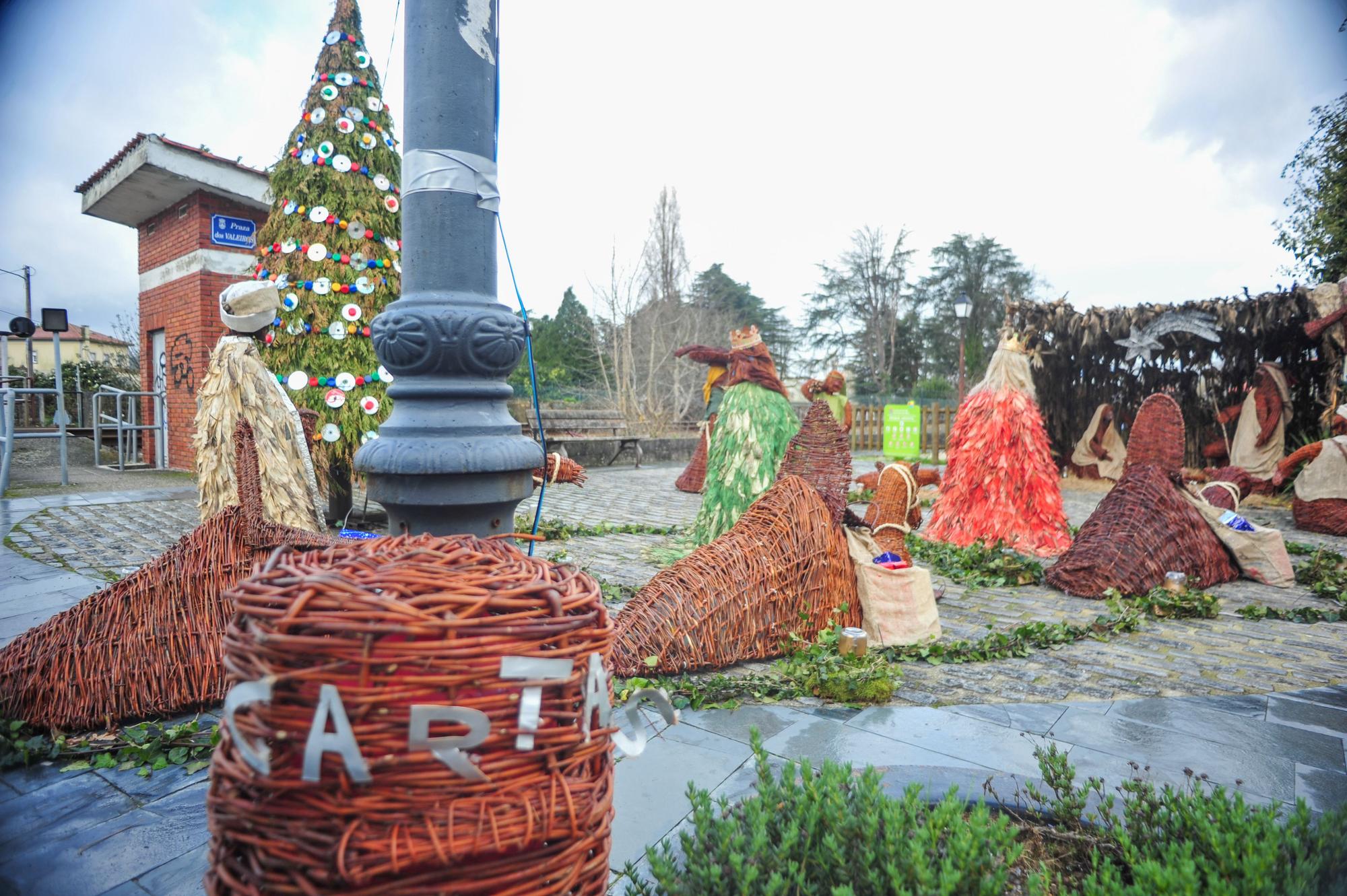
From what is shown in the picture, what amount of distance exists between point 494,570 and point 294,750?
36cm

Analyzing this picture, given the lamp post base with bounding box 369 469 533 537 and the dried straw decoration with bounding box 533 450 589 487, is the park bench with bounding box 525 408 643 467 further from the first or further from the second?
the lamp post base with bounding box 369 469 533 537

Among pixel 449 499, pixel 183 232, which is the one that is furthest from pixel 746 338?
pixel 183 232

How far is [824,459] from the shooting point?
383 centimetres

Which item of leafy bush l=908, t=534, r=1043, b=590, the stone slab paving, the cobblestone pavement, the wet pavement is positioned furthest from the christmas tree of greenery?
leafy bush l=908, t=534, r=1043, b=590

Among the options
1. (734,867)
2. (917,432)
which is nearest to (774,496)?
(734,867)

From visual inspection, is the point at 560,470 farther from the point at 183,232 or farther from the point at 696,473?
the point at 183,232

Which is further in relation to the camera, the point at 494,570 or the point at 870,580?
the point at 870,580

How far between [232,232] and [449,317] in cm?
1198

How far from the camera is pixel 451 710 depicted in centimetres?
94

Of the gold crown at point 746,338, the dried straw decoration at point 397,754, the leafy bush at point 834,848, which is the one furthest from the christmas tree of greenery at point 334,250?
the dried straw decoration at point 397,754

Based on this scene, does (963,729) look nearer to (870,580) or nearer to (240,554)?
(870,580)

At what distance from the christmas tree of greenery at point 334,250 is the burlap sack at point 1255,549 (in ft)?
23.1

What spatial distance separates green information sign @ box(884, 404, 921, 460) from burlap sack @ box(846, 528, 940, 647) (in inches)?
520

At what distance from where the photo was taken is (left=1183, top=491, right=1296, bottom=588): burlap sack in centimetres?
531
